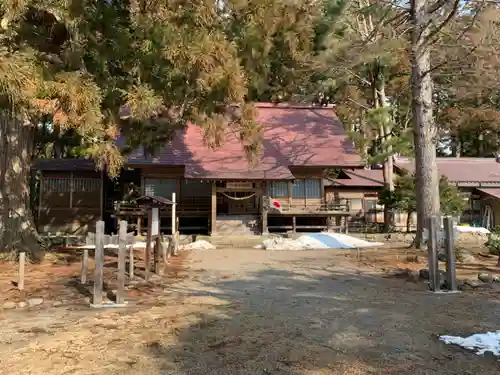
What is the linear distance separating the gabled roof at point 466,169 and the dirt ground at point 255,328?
16672mm

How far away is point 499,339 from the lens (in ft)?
13.6

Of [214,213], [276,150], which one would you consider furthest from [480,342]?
[276,150]

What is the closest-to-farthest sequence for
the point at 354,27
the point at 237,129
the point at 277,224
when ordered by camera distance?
the point at 237,129 < the point at 354,27 < the point at 277,224

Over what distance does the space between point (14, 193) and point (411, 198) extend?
13.5m

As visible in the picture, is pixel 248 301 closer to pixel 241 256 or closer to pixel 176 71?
pixel 176 71

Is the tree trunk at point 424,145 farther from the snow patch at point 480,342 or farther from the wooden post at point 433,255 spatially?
the snow patch at point 480,342

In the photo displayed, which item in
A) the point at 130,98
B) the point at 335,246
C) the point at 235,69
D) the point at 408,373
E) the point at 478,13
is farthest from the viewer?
the point at 335,246

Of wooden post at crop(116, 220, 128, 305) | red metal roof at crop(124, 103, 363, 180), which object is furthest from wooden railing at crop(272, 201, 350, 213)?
wooden post at crop(116, 220, 128, 305)

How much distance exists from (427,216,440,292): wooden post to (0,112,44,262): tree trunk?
804 cm

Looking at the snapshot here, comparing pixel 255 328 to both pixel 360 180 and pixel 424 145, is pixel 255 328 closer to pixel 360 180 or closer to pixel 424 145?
pixel 424 145

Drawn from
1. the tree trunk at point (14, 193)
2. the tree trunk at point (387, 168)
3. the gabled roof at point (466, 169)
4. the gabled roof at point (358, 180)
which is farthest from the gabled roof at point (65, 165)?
the gabled roof at point (466, 169)

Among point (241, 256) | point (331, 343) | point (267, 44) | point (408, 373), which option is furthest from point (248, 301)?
point (241, 256)

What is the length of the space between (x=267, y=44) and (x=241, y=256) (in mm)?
5333

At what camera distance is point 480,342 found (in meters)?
4.12
